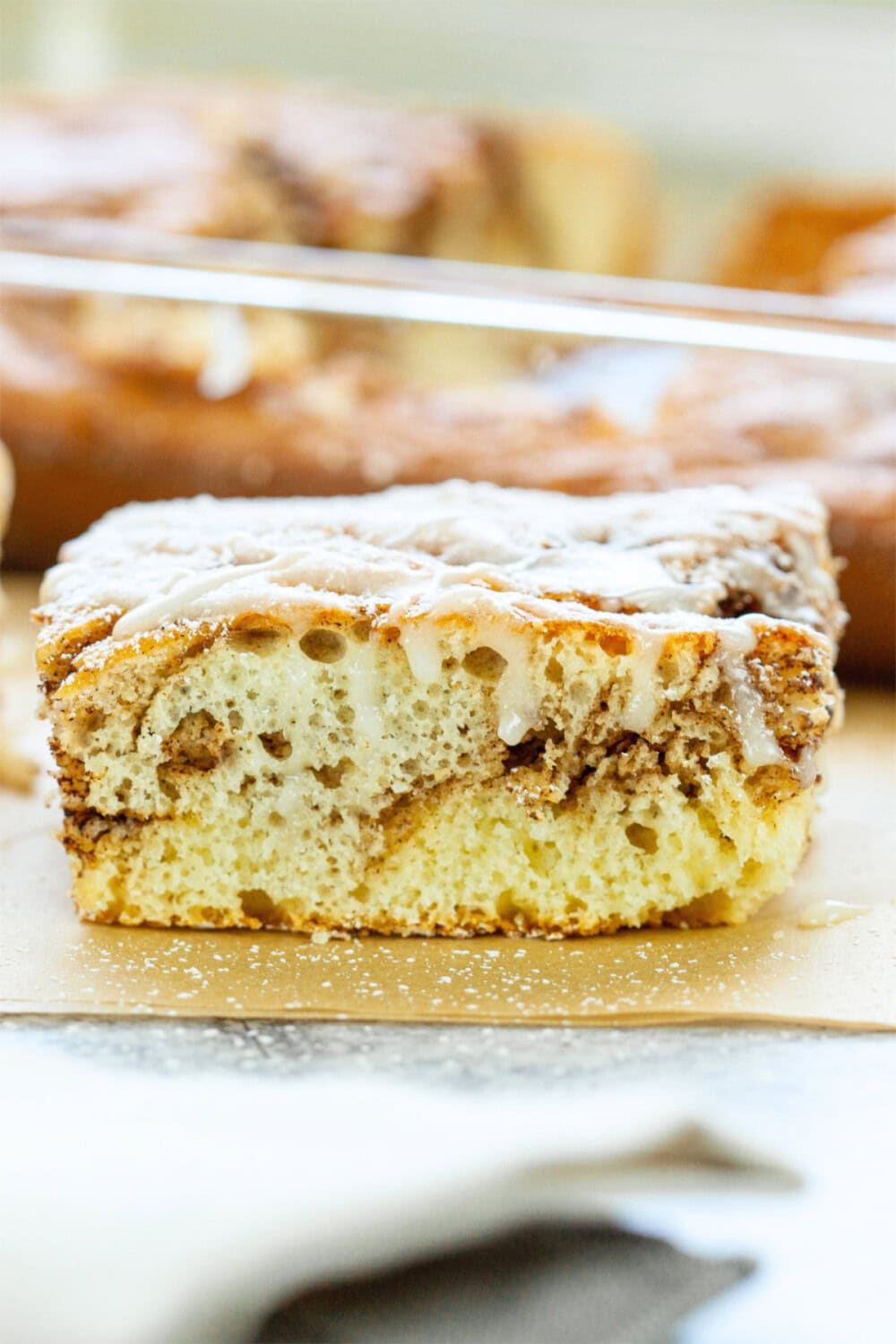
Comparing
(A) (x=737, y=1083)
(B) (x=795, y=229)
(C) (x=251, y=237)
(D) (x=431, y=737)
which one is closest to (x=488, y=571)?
(D) (x=431, y=737)

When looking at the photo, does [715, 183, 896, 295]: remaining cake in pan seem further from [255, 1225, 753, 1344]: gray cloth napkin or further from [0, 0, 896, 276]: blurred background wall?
[255, 1225, 753, 1344]: gray cloth napkin

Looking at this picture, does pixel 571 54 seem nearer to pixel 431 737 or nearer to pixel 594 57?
pixel 594 57

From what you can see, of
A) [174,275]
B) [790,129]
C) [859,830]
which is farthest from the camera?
[790,129]

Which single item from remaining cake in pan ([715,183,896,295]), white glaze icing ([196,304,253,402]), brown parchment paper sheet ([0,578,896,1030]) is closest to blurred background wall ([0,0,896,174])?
remaining cake in pan ([715,183,896,295])

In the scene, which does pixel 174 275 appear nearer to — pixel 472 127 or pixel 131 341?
pixel 131 341

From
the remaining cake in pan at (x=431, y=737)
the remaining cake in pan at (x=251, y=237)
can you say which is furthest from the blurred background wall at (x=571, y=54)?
the remaining cake in pan at (x=431, y=737)

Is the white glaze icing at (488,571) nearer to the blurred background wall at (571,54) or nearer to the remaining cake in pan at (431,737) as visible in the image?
the remaining cake in pan at (431,737)

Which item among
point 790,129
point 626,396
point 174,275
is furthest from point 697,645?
point 790,129
